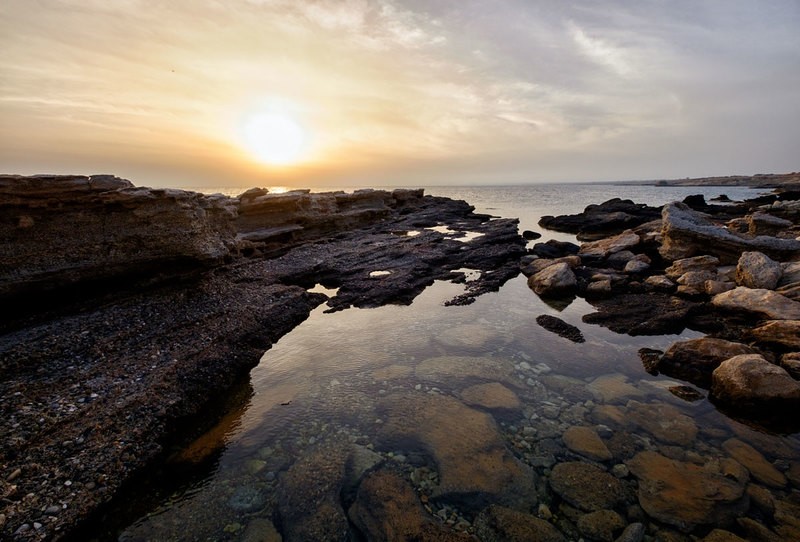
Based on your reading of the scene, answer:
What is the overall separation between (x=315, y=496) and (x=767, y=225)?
2717 centimetres

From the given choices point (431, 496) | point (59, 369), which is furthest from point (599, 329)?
point (59, 369)

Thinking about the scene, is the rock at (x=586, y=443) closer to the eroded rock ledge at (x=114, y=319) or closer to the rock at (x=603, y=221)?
the eroded rock ledge at (x=114, y=319)

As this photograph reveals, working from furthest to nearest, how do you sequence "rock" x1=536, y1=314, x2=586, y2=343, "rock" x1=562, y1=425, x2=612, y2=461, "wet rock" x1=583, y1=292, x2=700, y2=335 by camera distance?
"wet rock" x1=583, y1=292, x2=700, y2=335 → "rock" x1=536, y1=314, x2=586, y2=343 → "rock" x1=562, y1=425, x2=612, y2=461

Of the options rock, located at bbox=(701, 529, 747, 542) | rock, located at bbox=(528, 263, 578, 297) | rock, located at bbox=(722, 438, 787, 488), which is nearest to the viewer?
rock, located at bbox=(701, 529, 747, 542)

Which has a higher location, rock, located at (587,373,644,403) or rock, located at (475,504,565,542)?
rock, located at (587,373,644,403)

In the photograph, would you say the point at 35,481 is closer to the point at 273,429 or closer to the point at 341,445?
the point at 273,429

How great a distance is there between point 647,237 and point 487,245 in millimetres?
10062

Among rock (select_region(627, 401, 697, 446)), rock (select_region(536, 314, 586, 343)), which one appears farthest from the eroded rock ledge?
rock (select_region(627, 401, 697, 446))

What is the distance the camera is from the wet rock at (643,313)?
38.3 ft

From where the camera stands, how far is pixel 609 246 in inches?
849

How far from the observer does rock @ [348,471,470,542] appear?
16.6 ft

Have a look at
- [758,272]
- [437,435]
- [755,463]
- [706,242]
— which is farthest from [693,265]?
[437,435]

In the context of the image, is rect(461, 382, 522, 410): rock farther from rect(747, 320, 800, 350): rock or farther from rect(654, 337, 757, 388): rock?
rect(747, 320, 800, 350): rock

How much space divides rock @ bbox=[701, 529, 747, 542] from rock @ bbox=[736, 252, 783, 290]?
10.9 m
